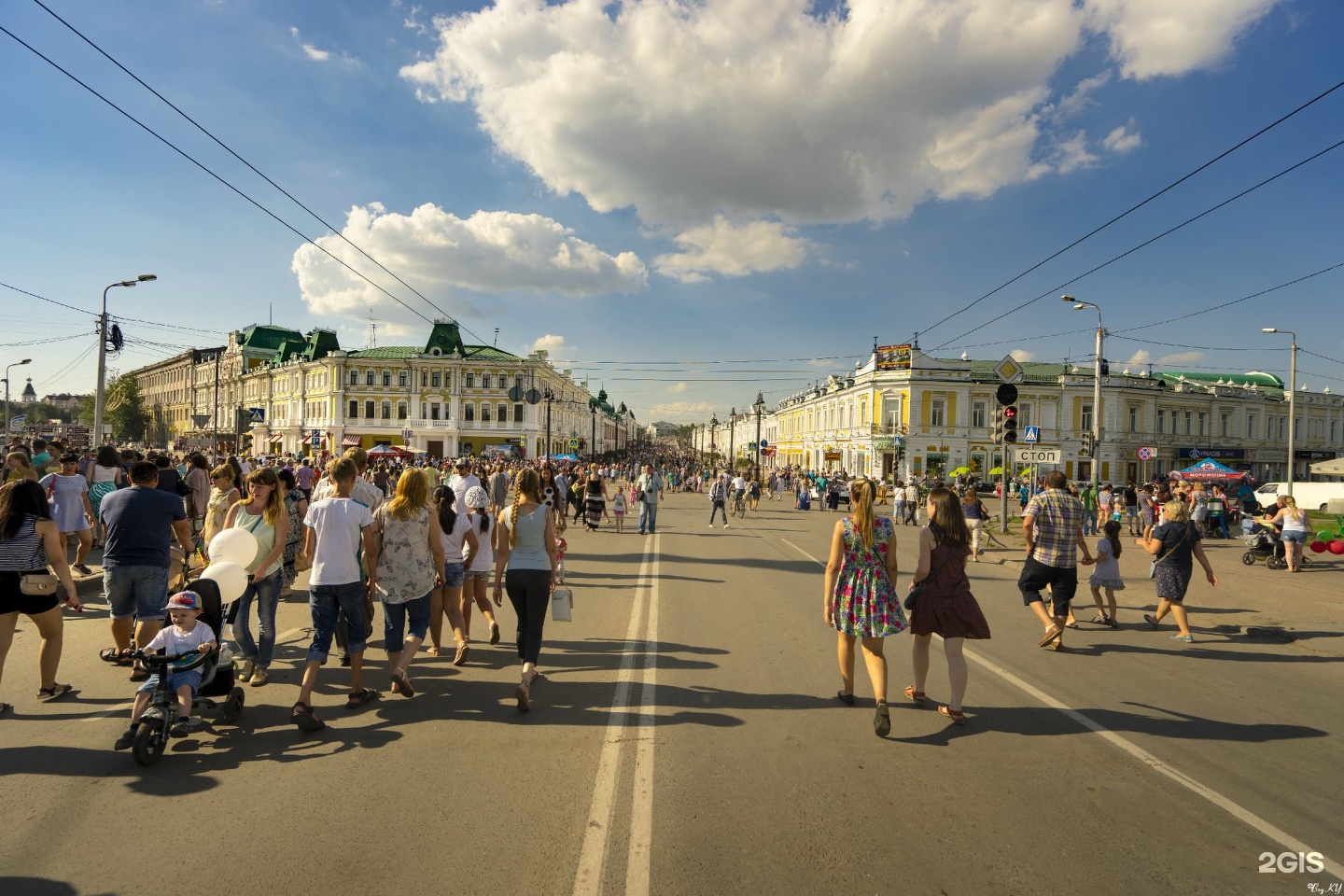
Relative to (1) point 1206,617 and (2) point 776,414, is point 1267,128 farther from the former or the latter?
(2) point 776,414

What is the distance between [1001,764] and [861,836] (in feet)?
4.78

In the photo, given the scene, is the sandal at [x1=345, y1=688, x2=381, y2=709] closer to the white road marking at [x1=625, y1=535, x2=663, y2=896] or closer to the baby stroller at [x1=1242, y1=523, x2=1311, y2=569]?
the white road marking at [x1=625, y1=535, x2=663, y2=896]

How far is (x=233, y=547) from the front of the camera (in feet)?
18.5

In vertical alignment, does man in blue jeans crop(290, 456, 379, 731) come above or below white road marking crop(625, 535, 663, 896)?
above

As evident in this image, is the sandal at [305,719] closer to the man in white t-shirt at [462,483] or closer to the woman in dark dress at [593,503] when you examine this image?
the man in white t-shirt at [462,483]

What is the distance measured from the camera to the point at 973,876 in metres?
3.25

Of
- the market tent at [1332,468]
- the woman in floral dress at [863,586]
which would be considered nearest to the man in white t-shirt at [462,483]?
the woman in floral dress at [863,586]

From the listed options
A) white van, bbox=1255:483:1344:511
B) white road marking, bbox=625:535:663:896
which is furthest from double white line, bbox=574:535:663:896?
white van, bbox=1255:483:1344:511

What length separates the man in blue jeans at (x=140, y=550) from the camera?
18.0 ft

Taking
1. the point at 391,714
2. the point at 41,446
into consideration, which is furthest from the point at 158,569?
the point at 41,446

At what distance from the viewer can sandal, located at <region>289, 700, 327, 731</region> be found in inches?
187

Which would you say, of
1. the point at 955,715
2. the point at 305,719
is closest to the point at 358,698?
the point at 305,719

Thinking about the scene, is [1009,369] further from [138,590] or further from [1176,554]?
[138,590]

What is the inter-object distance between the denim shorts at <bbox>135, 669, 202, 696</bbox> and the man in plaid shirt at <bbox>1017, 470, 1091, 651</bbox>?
7533 mm
